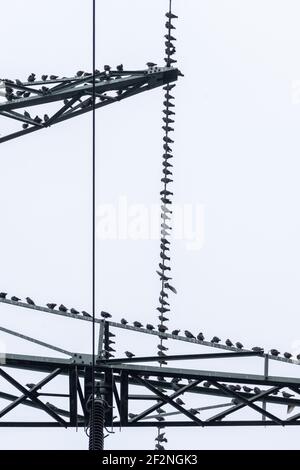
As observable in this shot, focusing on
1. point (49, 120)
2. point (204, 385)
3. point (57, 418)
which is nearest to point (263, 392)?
point (204, 385)

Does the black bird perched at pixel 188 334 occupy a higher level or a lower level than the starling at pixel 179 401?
higher

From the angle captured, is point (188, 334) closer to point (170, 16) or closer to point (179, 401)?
point (179, 401)

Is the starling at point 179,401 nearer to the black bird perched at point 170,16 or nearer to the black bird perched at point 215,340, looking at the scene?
the black bird perched at point 215,340

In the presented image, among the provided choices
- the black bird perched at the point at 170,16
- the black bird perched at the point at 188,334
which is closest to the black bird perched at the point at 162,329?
the black bird perched at the point at 188,334

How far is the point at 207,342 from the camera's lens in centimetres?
3850

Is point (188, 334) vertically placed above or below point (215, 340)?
above

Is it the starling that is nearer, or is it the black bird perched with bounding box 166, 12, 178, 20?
the starling

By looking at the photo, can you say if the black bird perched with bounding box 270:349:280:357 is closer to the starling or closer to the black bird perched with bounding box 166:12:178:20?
the starling

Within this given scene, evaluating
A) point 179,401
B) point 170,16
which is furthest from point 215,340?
point 170,16

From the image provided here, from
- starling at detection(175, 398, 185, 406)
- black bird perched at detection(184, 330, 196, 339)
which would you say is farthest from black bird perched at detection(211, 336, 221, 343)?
starling at detection(175, 398, 185, 406)

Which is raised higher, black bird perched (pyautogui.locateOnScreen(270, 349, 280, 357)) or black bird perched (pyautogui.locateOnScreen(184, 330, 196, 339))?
black bird perched (pyautogui.locateOnScreen(184, 330, 196, 339))

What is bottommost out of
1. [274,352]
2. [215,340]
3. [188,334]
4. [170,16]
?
[274,352]
